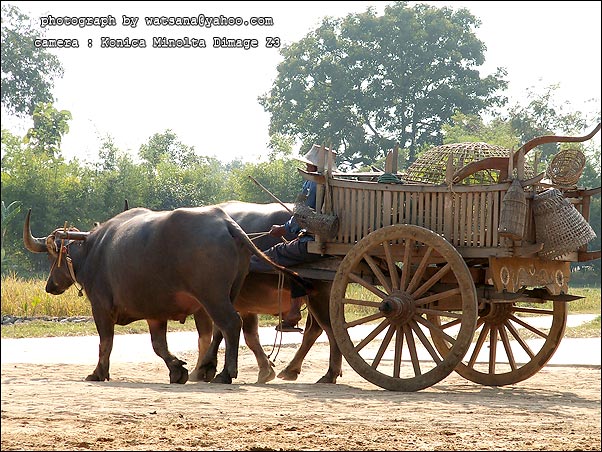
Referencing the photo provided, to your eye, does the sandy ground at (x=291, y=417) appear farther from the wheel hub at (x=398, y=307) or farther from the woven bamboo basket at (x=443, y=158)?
the woven bamboo basket at (x=443, y=158)

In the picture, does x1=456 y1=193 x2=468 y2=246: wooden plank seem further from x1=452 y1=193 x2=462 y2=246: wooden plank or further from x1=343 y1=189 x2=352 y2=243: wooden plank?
x1=343 y1=189 x2=352 y2=243: wooden plank

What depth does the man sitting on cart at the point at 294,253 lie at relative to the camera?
416 inches

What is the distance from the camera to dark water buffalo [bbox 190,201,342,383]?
10836 millimetres

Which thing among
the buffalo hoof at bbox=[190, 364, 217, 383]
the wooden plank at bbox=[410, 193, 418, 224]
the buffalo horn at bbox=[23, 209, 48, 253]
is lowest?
the buffalo hoof at bbox=[190, 364, 217, 383]

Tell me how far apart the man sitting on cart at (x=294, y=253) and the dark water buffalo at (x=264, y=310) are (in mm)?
190

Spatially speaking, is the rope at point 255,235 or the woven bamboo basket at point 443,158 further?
the rope at point 255,235

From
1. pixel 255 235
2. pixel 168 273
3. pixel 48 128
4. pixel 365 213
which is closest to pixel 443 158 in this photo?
pixel 365 213

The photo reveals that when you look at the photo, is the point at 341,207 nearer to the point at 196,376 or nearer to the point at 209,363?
the point at 209,363

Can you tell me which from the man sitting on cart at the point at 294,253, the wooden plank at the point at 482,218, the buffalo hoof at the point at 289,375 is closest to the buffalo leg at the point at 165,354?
the man sitting on cart at the point at 294,253

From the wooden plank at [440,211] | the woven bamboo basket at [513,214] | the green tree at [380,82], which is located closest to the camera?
the woven bamboo basket at [513,214]

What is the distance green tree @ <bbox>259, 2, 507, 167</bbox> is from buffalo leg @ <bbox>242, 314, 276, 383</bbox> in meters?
27.9

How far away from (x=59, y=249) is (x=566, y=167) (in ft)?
18.7

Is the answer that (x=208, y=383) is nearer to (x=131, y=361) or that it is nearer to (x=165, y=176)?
(x=131, y=361)

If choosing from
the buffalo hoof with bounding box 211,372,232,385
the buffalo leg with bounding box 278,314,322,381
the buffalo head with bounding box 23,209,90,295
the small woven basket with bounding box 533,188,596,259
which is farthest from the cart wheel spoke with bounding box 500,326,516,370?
the buffalo head with bounding box 23,209,90,295
